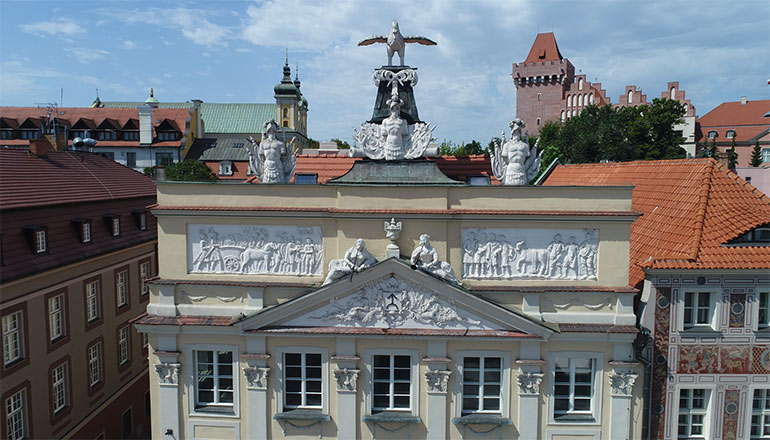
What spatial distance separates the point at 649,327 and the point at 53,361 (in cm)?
2208

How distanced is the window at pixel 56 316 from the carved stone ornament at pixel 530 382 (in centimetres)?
1803

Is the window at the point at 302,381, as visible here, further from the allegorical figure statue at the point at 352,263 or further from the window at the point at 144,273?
the window at the point at 144,273

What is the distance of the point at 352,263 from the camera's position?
1645 centimetres

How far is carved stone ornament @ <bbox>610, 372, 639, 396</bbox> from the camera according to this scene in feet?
54.3

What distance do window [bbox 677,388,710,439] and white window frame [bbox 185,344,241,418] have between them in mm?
14386

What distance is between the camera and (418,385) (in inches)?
668

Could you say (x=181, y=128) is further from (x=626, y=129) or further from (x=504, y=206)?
(x=504, y=206)

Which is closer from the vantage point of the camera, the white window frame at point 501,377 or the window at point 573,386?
the white window frame at point 501,377

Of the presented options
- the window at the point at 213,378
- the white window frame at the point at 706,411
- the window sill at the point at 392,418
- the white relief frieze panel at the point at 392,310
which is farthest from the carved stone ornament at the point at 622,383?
the window at the point at 213,378

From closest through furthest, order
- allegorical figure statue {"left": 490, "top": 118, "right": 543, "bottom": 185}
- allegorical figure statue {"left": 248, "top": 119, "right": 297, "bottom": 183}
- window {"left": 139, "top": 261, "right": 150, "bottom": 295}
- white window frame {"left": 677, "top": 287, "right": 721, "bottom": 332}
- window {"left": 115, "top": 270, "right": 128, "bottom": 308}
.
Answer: white window frame {"left": 677, "top": 287, "right": 721, "bottom": 332} → allegorical figure statue {"left": 490, "top": 118, "right": 543, "bottom": 185} → allegorical figure statue {"left": 248, "top": 119, "right": 297, "bottom": 183} → window {"left": 115, "top": 270, "right": 128, "bottom": 308} → window {"left": 139, "top": 261, "right": 150, "bottom": 295}

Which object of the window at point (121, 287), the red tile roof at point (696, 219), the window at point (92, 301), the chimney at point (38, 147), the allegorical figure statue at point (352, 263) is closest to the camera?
the red tile roof at point (696, 219)

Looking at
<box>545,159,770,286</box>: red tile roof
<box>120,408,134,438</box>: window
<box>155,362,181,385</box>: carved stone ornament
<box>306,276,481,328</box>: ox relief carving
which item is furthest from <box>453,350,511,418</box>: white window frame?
<box>120,408,134,438</box>: window

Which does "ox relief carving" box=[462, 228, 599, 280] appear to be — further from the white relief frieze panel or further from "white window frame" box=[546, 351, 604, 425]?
"white window frame" box=[546, 351, 604, 425]

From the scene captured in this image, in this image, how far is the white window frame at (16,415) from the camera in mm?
18359
